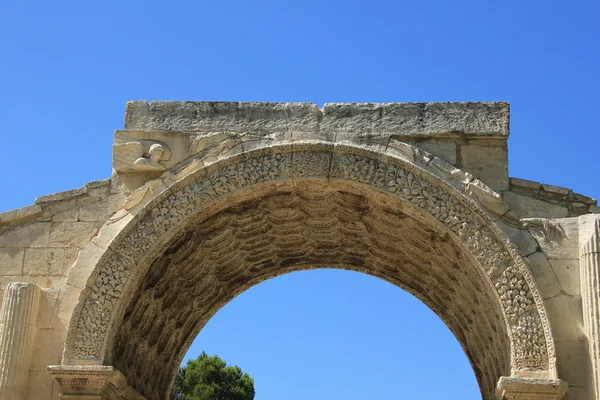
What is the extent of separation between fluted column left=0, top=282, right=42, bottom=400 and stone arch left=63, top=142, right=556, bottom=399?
467 mm

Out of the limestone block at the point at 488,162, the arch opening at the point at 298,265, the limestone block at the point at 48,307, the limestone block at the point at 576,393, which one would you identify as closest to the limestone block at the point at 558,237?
the limestone block at the point at 488,162

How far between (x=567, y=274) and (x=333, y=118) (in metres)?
3.20

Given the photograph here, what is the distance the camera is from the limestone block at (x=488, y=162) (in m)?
10.5

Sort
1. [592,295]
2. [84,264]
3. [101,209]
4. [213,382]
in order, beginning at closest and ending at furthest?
[592,295]
[84,264]
[101,209]
[213,382]

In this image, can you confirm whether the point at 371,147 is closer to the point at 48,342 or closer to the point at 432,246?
the point at 432,246

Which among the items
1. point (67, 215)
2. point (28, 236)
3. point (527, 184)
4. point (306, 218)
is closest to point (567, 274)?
point (527, 184)

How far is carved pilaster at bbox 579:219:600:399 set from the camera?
9.49 meters

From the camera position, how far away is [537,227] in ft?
33.6

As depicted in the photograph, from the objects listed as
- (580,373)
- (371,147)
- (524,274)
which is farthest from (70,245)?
(580,373)

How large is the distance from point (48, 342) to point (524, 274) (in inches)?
208

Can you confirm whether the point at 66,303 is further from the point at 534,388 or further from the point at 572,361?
the point at 572,361

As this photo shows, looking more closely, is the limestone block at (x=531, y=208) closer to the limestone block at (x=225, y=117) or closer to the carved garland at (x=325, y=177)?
the carved garland at (x=325, y=177)

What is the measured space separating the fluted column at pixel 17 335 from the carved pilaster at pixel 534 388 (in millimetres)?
5110

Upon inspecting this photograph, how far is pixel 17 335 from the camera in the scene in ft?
32.6
